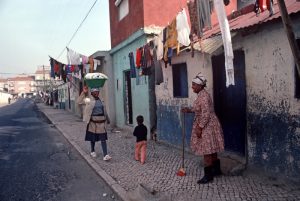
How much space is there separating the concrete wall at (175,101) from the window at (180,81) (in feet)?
0.40

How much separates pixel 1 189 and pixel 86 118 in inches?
101

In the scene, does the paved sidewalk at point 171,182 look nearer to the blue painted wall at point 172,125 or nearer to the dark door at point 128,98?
the blue painted wall at point 172,125

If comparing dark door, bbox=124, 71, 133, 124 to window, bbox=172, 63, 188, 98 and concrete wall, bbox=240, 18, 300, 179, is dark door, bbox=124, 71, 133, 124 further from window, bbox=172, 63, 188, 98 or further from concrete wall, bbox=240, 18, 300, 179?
concrete wall, bbox=240, 18, 300, 179

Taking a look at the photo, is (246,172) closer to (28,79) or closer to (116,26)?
(116,26)

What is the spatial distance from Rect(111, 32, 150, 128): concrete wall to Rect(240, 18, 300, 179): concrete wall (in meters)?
5.30

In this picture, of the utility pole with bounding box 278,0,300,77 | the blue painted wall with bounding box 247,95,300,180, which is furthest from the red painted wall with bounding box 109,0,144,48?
the utility pole with bounding box 278,0,300,77

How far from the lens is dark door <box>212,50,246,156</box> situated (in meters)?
6.54

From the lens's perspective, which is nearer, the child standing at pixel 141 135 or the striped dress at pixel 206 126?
the striped dress at pixel 206 126

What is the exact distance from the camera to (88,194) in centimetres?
576

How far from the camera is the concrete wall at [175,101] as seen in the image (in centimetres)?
772

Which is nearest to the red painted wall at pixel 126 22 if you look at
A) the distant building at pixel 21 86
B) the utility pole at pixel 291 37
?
the utility pole at pixel 291 37

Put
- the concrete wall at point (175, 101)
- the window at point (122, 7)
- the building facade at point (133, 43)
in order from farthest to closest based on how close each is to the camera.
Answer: the window at point (122, 7), the building facade at point (133, 43), the concrete wall at point (175, 101)

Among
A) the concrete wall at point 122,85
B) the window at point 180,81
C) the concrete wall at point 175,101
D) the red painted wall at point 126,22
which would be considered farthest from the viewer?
the red painted wall at point 126,22

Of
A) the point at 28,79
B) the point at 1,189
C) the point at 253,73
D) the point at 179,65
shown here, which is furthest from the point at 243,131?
the point at 28,79
